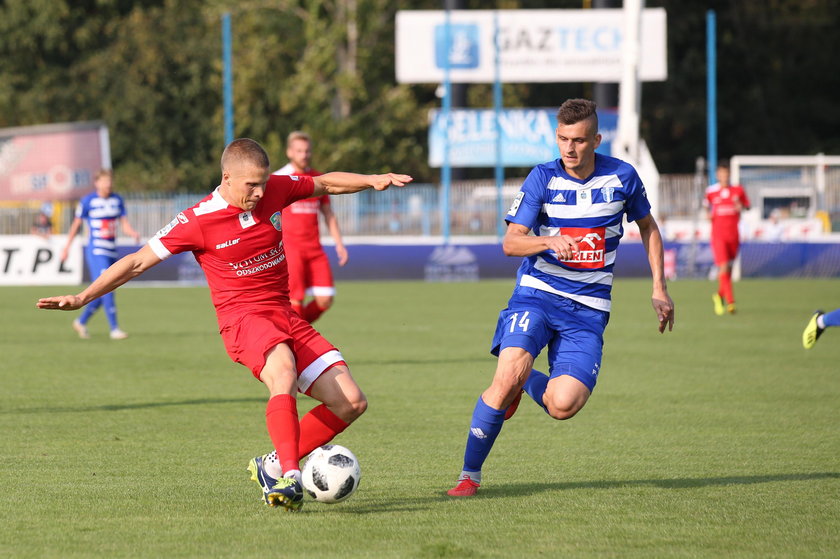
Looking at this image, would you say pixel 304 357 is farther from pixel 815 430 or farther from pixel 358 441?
pixel 815 430

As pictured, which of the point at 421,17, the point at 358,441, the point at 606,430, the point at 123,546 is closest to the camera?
the point at 123,546

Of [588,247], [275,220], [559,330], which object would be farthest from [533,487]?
[275,220]

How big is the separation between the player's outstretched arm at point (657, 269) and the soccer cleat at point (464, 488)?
1.26m

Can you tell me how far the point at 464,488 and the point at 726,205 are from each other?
13.9 m

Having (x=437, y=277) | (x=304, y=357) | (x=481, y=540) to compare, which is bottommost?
(x=437, y=277)

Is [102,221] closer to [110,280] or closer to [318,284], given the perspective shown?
[318,284]

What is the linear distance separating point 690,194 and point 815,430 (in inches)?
931

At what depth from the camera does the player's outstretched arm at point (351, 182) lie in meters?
6.43

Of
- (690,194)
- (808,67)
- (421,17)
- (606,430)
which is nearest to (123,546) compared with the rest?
(606,430)

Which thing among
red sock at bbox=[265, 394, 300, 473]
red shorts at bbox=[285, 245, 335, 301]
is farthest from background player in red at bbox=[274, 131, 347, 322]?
red sock at bbox=[265, 394, 300, 473]

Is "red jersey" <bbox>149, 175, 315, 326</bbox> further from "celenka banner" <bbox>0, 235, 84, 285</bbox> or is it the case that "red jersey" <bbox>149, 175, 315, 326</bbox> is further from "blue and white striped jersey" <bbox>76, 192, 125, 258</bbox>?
"celenka banner" <bbox>0, 235, 84, 285</bbox>

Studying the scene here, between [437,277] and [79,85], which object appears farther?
[79,85]

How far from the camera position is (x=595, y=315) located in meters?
6.72

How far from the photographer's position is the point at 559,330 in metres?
6.68
